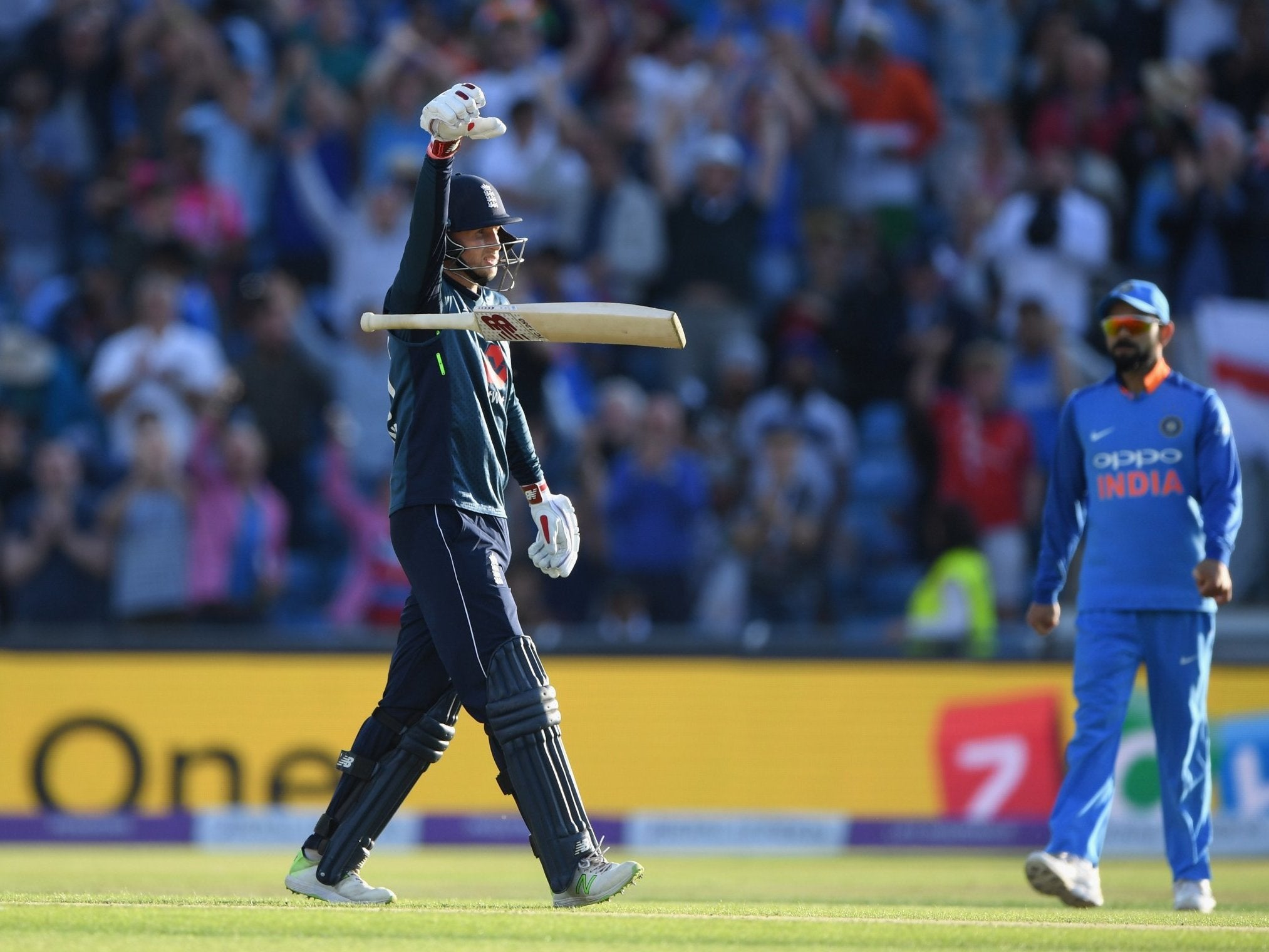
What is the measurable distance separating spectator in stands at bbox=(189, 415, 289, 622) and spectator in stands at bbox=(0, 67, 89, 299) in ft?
10.5

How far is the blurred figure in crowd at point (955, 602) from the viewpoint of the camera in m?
11.0

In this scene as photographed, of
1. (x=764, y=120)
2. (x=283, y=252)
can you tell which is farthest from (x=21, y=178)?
(x=764, y=120)

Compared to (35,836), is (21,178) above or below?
above

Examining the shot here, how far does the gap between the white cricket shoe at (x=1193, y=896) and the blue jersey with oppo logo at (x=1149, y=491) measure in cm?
92

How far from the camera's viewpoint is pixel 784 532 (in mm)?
11930

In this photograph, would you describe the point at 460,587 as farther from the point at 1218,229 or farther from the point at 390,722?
the point at 1218,229

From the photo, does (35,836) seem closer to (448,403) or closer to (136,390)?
(136,390)

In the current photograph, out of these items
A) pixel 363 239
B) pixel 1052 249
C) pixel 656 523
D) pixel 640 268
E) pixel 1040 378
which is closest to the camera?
pixel 656 523

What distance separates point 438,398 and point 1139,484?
8.49 feet

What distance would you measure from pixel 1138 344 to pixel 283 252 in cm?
852

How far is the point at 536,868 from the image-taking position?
9.09 m

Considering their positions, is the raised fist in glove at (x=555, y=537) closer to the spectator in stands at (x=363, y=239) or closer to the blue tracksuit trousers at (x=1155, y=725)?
the blue tracksuit trousers at (x=1155, y=725)

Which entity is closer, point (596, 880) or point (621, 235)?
point (596, 880)

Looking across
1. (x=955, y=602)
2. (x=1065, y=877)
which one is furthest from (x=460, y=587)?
(x=955, y=602)
